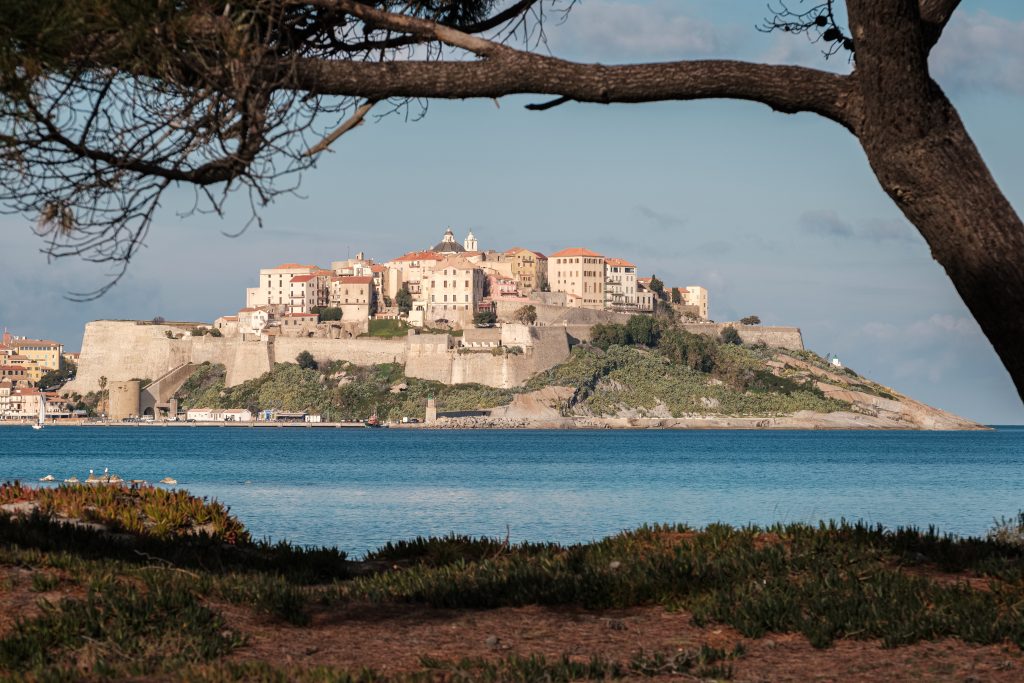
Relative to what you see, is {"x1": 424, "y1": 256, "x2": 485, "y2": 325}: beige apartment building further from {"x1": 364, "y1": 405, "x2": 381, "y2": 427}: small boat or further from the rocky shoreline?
the rocky shoreline

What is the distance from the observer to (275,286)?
132125 mm

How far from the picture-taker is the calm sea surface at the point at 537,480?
26.8m

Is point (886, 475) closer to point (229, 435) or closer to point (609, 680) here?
point (609, 680)

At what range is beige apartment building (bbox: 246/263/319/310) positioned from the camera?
428 feet

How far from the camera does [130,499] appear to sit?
10.6m

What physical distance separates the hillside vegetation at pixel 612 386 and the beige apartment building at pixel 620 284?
13.6 meters

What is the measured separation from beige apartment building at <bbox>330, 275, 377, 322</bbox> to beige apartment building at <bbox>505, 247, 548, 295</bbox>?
1546 centimetres

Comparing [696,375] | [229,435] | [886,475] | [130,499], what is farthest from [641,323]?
[130,499]

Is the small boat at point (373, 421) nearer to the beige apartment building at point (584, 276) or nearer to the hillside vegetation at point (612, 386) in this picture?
the hillside vegetation at point (612, 386)

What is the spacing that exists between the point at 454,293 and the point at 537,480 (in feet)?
244

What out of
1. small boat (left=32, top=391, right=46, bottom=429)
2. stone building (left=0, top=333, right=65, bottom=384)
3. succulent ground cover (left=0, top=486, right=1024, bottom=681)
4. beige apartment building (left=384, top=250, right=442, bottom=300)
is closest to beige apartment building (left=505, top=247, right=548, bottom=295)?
beige apartment building (left=384, top=250, right=442, bottom=300)

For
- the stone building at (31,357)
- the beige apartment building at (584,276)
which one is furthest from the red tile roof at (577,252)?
the stone building at (31,357)

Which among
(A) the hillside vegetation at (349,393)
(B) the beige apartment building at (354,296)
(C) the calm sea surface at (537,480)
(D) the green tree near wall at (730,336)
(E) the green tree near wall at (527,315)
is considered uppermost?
(B) the beige apartment building at (354,296)

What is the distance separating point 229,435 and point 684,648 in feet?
316
